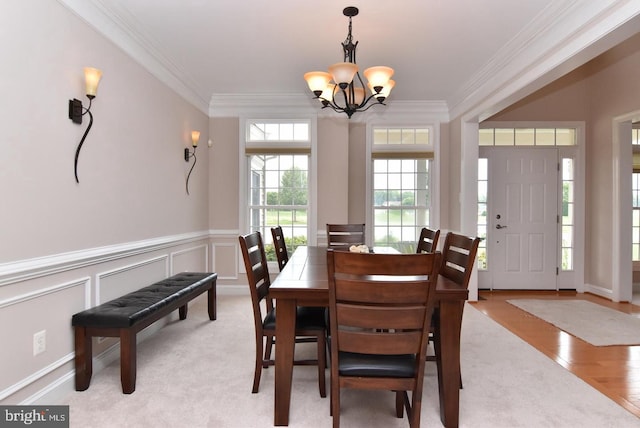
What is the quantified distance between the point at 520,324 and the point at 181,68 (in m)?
4.38

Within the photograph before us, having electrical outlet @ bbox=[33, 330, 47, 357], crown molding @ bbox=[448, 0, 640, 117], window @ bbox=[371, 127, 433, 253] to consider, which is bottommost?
electrical outlet @ bbox=[33, 330, 47, 357]

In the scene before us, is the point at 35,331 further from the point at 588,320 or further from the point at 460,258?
the point at 588,320

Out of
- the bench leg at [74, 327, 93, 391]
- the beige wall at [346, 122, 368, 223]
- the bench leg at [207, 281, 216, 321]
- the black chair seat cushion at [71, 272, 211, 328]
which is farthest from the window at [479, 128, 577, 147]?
the bench leg at [74, 327, 93, 391]

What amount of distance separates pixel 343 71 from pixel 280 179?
2464mm

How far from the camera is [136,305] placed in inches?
96.0

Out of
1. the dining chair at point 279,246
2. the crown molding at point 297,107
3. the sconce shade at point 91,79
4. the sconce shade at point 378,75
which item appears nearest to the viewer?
the sconce shade at point 91,79

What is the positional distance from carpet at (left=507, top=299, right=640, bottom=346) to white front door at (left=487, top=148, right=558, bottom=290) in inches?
28.4

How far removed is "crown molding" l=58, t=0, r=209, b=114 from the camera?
7.78 feet

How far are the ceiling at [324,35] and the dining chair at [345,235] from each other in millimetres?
1732

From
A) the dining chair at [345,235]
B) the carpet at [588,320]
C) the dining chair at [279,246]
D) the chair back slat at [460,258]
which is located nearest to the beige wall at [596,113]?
the carpet at [588,320]

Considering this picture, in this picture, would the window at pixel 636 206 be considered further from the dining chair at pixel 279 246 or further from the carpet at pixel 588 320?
the dining chair at pixel 279 246

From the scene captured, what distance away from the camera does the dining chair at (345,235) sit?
3902mm

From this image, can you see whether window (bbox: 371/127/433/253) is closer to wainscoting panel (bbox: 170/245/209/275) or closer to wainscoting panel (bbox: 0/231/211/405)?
wainscoting panel (bbox: 170/245/209/275)

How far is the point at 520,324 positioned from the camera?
3.58 metres
